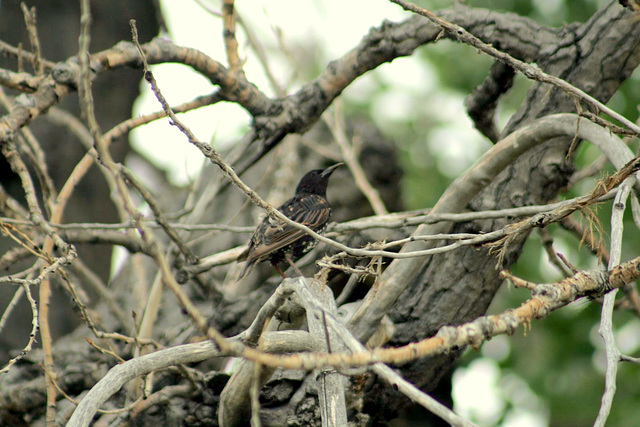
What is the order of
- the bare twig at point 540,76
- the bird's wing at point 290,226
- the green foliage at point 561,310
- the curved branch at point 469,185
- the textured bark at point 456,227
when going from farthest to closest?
the green foliage at point 561,310 → the bird's wing at point 290,226 → the textured bark at point 456,227 → the curved branch at point 469,185 → the bare twig at point 540,76

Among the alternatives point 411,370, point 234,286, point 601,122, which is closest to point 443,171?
point 234,286

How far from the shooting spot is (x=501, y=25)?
3891mm

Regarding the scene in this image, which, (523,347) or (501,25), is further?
(523,347)

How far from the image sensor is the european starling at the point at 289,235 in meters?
4.22

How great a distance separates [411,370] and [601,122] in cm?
168

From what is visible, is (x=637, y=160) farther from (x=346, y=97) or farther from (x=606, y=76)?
(x=346, y=97)

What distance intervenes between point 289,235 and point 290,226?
0.27 m

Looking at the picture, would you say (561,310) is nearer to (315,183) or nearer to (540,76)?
(315,183)

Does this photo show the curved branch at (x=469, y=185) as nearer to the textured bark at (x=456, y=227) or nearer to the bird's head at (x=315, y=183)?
the textured bark at (x=456, y=227)

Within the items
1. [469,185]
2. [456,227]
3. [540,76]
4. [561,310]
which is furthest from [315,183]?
[540,76]

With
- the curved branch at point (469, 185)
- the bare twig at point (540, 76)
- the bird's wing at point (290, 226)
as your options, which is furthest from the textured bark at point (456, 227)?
the bare twig at point (540, 76)

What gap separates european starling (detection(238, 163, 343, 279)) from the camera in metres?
4.22

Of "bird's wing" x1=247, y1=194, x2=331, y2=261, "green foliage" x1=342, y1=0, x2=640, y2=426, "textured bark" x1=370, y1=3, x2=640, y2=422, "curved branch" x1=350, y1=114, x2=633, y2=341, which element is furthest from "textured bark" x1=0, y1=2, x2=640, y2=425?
"green foliage" x1=342, y1=0, x2=640, y2=426

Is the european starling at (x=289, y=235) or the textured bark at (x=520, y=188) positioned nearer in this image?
the textured bark at (x=520, y=188)
